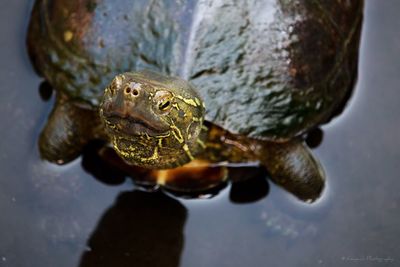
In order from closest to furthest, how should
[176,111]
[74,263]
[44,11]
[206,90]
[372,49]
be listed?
[176,111] < [206,90] < [74,263] < [44,11] < [372,49]

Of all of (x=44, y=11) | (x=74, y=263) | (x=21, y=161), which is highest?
(x=44, y=11)

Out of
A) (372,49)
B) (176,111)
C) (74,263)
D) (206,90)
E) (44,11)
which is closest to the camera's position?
(176,111)

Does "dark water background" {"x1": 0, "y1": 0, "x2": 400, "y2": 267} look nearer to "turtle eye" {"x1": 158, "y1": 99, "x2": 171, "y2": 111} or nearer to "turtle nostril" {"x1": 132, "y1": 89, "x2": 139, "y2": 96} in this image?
"turtle eye" {"x1": 158, "y1": 99, "x2": 171, "y2": 111}

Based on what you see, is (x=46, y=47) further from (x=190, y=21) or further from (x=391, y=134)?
(x=391, y=134)

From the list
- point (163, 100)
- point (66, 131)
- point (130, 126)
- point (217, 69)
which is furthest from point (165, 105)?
point (66, 131)

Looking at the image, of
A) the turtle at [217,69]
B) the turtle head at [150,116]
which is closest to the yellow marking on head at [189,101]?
the turtle head at [150,116]

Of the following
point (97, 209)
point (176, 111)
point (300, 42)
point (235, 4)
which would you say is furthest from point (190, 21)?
point (97, 209)
